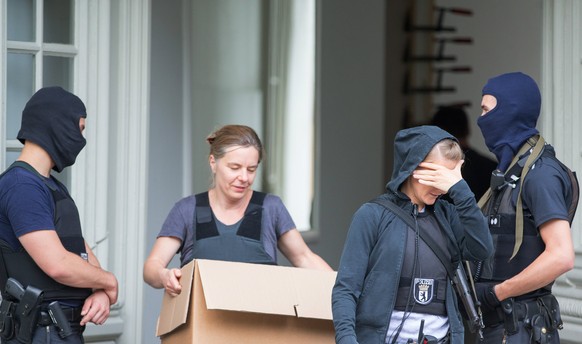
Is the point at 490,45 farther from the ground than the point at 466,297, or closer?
farther from the ground

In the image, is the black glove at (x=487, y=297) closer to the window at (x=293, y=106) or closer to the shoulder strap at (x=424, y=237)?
the shoulder strap at (x=424, y=237)

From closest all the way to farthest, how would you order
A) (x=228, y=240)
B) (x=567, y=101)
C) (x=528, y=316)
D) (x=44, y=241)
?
(x=44, y=241), (x=528, y=316), (x=228, y=240), (x=567, y=101)

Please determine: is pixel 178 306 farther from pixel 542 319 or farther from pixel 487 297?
pixel 542 319

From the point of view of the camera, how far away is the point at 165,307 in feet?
14.0

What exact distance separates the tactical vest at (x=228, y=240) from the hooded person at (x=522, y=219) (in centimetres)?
90

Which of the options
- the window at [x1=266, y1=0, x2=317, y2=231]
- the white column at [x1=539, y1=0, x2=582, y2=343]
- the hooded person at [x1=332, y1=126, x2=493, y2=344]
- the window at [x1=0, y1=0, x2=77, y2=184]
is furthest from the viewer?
the window at [x1=266, y1=0, x2=317, y2=231]

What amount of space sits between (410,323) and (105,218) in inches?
80.7

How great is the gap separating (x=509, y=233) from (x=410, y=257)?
66cm

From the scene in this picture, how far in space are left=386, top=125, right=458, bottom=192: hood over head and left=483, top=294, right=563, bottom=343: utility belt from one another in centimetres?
77

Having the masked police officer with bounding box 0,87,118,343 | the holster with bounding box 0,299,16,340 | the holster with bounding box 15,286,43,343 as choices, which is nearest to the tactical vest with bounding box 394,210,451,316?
the masked police officer with bounding box 0,87,118,343

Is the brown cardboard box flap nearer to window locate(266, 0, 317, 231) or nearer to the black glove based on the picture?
the black glove

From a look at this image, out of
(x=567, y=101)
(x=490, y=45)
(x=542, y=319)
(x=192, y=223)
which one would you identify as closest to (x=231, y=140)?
(x=192, y=223)

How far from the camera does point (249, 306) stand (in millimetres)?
4020

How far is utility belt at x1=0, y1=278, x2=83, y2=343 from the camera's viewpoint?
3875 millimetres
